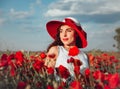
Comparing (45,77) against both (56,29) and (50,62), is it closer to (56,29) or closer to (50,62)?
(50,62)

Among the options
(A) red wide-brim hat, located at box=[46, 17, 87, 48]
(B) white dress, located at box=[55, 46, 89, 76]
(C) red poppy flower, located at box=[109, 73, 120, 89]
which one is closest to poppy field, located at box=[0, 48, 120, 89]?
(C) red poppy flower, located at box=[109, 73, 120, 89]

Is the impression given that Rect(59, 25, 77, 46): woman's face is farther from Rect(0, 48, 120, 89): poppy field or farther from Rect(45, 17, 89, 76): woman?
Rect(0, 48, 120, 89): poppy field

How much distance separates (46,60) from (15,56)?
107cm

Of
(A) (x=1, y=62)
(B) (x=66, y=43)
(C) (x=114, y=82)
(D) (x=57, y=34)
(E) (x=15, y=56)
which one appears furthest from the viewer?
(D) (x=57, y=34)

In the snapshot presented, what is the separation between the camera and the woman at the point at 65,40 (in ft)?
19.3

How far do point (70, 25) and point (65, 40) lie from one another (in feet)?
0.97

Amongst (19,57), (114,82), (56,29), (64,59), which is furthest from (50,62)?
(114,82)

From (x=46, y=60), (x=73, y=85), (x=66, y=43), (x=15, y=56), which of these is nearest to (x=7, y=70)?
(x=15, y=56)

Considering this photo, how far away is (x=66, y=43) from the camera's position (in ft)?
19.7

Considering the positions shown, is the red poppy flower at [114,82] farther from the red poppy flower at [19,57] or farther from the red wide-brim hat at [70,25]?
the red wide-brim hat at [70,25]

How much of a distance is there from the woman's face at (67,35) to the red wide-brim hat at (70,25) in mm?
54

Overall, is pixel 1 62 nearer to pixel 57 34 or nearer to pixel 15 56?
pixel 15 56

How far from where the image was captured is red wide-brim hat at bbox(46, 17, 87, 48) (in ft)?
20.2

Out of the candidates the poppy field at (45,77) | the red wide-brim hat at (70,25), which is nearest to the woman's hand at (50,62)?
the poppy field at (45,77)
